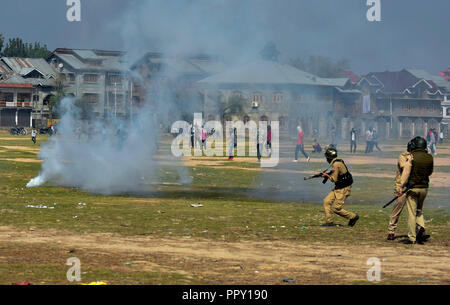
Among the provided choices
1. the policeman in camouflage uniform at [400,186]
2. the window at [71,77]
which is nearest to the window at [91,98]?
the window at [71,77]

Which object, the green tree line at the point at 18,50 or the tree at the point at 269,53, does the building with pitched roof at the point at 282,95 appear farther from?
the green tree line at the point at 18,50

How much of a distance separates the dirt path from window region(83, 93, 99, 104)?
219 feet

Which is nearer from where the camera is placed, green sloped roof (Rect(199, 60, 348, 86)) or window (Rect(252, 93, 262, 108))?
green sloped roof (Rect(199, 60, 348, 86))

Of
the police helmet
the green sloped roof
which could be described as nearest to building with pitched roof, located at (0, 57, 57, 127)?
the green sloped roof

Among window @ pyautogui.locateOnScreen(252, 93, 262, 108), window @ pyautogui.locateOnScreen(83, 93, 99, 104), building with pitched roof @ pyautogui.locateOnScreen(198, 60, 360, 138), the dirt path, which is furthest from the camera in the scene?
window @ pyautogui.locateOnScreen(83, 93, 99, 104)

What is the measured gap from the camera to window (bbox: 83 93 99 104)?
80250mm

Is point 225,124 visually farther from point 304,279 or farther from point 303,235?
point 304,279

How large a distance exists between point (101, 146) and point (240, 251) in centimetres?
1842

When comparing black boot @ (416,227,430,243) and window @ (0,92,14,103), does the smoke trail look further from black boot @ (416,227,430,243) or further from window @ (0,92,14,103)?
window @ (0,92,14,103)

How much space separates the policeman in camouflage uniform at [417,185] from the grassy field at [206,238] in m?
0.35

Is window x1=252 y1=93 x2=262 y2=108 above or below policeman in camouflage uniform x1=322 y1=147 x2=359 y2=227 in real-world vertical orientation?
above

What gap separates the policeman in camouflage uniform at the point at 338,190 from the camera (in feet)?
54.3

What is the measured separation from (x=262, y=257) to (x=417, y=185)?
159 inches
